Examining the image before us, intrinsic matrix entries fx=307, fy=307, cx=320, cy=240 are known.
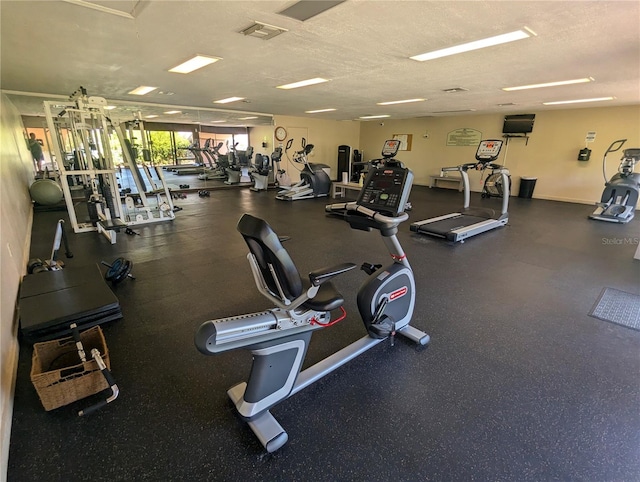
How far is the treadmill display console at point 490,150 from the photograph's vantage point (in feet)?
18.2

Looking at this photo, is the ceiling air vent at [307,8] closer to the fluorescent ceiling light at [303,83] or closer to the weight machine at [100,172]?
the fluorescent ceiling light at [303,83]

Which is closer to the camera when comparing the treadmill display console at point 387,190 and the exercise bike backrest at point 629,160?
the treadmill display console at point 387,190

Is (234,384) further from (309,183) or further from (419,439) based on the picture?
(309,183)

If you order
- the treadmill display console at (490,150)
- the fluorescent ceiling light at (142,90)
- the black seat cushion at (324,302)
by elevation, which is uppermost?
the fluorescent ceiling light at (142,90)

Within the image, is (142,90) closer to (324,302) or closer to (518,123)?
(324,302)

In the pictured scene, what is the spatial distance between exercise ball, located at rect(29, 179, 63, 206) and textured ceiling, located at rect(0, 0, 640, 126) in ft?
6.08

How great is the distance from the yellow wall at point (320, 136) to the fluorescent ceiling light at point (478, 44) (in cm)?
764

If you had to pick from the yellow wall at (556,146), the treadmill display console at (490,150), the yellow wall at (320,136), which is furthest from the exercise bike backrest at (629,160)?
the yellow wall at (320,136)

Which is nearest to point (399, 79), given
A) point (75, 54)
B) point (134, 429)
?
point (75, 54)

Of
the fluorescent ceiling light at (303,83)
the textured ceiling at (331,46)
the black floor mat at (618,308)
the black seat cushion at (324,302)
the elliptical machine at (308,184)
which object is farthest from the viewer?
the elliptical machine at (308,184)

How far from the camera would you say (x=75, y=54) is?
3389 mm

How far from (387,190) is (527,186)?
851cm

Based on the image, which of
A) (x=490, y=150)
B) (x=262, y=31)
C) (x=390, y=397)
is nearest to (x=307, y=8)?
(x=262, y=31)

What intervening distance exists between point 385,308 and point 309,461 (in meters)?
1.06
